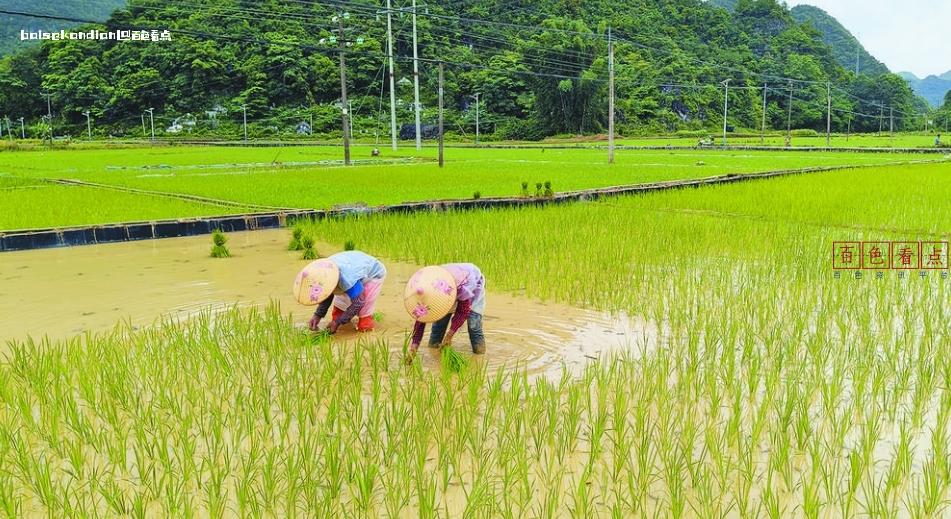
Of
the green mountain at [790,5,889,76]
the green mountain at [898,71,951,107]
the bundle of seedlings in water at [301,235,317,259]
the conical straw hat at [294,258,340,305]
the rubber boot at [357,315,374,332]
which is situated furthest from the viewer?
the green mountain at [898,71,951,107]

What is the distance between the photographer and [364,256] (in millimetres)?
4324

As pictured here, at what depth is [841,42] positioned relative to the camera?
318 feet

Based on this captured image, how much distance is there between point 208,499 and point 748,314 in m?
3.64

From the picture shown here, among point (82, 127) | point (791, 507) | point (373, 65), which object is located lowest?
point (791, 507)

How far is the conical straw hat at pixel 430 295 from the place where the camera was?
3.39m

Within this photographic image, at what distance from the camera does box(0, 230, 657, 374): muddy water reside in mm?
4273

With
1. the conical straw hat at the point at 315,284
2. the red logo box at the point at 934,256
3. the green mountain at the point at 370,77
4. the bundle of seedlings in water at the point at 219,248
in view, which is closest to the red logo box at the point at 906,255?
the red logo box at the point at 934,256

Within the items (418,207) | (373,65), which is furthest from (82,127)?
(418,207)

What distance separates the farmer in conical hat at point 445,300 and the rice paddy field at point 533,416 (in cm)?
18

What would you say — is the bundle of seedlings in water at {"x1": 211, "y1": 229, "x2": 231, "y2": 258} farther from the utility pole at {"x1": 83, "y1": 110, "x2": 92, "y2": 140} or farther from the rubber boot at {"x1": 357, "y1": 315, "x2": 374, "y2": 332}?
the utility pole at {"x1": 83, "y1": 110, "x2": 92, "y2": 140}

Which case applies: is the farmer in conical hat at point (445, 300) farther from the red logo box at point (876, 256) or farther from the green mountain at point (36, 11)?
the green mountain at point (36, 11)

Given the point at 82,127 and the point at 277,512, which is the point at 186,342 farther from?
the point at 82,127

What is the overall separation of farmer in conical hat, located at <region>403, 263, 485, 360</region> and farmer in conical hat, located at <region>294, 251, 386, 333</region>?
1.51 feet

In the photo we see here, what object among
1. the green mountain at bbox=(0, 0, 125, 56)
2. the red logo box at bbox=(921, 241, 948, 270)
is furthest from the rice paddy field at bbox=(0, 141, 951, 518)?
the green mountain at bbox=(0, 0, 125, 56)
